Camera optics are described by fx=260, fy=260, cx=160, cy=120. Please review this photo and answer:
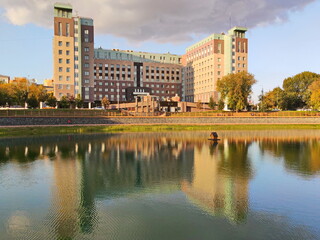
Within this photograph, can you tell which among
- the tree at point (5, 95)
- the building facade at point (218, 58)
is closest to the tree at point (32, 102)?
the tree at point (5, 95)

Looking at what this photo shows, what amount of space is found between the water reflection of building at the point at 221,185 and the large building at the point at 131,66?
87242 millimetres

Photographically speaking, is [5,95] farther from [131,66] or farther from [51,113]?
[131,66]

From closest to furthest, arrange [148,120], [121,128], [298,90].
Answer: [121,128], [148,120], [298,90]

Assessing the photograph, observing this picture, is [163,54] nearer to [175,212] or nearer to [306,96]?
[306,96]

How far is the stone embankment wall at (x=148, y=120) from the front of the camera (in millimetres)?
73344

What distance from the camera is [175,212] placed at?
16719 mm

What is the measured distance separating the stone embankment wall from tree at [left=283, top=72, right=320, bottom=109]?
3399cm

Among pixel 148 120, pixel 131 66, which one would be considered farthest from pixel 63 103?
pixel 131 66

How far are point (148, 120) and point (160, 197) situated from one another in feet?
222

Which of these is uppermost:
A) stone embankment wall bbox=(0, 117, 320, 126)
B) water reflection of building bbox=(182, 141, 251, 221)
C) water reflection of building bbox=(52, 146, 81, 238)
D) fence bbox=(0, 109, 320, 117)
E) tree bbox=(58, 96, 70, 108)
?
tree bbox=(58, 96, 70, 108)

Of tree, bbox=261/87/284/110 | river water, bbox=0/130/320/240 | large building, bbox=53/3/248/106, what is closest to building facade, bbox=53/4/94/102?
large building, bbox=53/3/248/106

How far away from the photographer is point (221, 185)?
2277cm

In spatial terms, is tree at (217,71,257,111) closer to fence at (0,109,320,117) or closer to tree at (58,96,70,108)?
fence at (0,109,320,117)

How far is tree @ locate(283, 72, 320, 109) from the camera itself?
411ft
